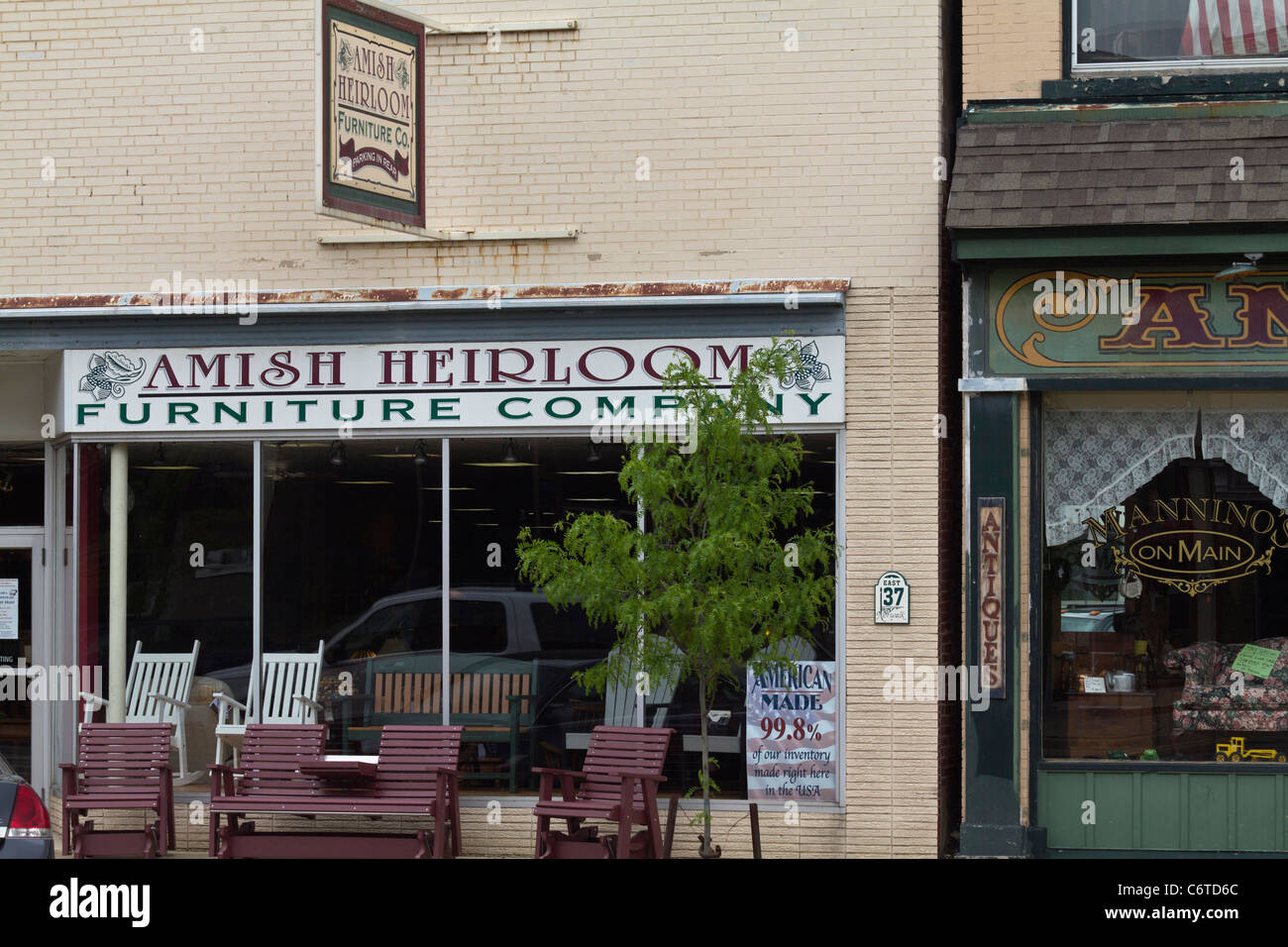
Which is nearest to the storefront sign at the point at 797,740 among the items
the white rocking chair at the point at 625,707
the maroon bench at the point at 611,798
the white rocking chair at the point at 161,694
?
the white rocking chair at the point at 625,707

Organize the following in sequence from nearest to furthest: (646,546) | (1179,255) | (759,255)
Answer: (646,546) → (1179,255) → (759,255)

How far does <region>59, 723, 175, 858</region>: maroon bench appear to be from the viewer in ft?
32.6

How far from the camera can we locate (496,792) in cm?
1035

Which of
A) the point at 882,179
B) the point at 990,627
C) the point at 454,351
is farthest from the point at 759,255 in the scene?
the point at 990,627

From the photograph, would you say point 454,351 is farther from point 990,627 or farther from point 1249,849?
point 1249,849

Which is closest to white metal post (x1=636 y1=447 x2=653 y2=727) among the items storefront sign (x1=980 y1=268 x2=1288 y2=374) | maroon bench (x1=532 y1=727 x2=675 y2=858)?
maroon bench (x1=532 y1=727 x2=675 y2=858)

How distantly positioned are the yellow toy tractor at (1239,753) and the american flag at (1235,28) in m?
4.55

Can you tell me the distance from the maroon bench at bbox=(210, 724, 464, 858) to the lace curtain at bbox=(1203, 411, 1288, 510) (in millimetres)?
5314

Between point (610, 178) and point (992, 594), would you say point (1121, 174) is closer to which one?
point (992, 594)

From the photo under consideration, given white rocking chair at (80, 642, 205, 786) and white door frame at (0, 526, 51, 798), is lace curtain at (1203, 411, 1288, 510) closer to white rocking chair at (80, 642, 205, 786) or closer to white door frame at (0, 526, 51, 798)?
white rocking chair at (80, 642, 205, 786)

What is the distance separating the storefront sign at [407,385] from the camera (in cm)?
1009

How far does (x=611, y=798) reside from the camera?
936 cm

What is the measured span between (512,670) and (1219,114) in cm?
598

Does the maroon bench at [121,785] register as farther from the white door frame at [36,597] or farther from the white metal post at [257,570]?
the white door frame at [36,597]
